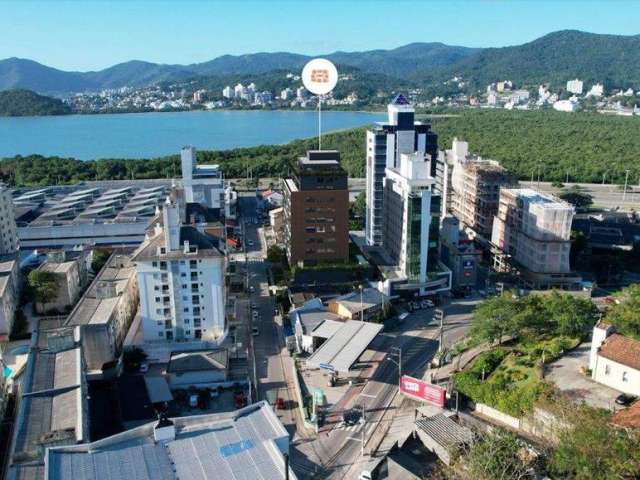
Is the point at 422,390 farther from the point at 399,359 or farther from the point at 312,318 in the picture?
the point at 312,318

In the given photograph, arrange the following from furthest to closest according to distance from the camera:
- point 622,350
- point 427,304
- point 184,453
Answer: point 427,304
point 622,350
point 184,453

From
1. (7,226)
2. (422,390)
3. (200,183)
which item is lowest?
(422,390)

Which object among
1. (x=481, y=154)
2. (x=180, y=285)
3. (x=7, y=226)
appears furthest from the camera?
(x=481, y=154)

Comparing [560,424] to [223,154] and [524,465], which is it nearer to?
[524,465]

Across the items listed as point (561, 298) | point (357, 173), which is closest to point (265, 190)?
point (357, 173)

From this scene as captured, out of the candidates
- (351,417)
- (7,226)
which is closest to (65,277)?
(7,226)

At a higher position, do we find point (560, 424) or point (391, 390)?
point (560, 424)
